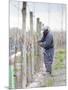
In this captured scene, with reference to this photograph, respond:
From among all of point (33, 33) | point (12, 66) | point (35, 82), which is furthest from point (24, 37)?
point (35, 82)

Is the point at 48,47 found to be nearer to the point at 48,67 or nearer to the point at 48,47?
the point at 48,47

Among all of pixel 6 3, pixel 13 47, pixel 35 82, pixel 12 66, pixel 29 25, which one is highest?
pixel 6 3

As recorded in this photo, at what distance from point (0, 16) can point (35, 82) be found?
2.07ft

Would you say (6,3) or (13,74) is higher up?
(6,3)

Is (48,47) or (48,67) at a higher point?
(48,47)

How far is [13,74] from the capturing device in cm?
204

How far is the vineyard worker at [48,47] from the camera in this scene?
208 cm

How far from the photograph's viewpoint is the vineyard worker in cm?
208

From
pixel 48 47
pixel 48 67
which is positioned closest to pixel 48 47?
pixel 48 47

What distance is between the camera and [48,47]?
2.09 m

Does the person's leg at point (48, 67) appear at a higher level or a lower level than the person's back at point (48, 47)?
lower

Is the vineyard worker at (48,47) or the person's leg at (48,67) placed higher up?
the vineyard worker at (48,47)

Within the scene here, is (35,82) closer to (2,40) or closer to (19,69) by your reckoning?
(19,69)

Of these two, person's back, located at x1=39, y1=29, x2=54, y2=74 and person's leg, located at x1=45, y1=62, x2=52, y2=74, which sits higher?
person's back, located at x1=39, y1=29, x2=54, y2=74
